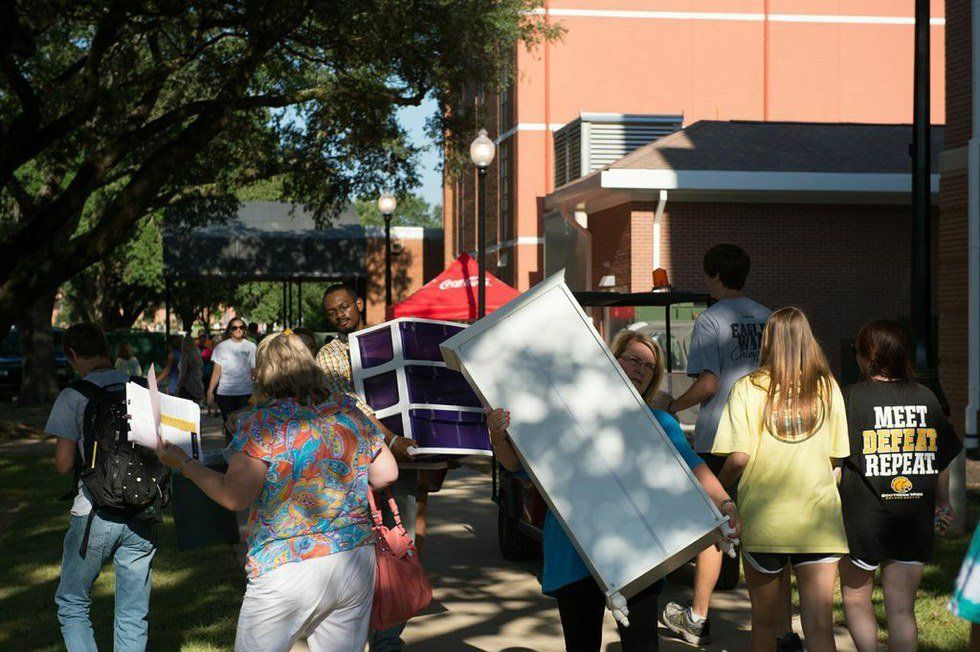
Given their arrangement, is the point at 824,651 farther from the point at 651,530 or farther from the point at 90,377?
the point at 90,377

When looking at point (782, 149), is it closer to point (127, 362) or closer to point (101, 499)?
point (127, 362)

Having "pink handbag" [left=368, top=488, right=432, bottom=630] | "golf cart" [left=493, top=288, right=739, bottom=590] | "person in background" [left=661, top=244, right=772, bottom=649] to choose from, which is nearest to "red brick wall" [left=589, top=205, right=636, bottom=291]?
"golf cart" [left=493, top=288, right=739, bottom=590]

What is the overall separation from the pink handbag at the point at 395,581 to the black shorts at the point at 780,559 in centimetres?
135

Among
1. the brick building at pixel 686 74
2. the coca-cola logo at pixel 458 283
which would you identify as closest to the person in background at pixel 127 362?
the coca-cola logo at pixel 458 283

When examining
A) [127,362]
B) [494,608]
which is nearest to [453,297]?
[127,362]

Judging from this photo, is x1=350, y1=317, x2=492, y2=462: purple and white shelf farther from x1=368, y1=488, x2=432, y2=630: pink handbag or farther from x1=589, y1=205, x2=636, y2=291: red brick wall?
x1=589, y1=205, x2=636, y2=291: red brick wall

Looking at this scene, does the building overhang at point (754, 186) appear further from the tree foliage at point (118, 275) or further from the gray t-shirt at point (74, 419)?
the tree foliage at point (118, 275)

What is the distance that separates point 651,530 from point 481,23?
54.2 ft

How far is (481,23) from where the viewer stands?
66.6 ft

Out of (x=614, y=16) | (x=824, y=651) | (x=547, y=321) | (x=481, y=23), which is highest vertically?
(x=614, y=16)

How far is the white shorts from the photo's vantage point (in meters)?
4.42

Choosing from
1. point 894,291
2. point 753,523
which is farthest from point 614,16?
point 753,523

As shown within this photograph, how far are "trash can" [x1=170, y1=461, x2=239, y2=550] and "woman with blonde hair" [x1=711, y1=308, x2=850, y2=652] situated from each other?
619 cm

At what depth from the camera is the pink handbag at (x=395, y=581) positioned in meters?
5.22
